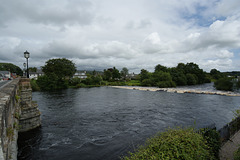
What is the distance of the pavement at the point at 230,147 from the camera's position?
27.3 feet

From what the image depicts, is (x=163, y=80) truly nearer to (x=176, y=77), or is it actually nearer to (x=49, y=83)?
(x=176, y=77)

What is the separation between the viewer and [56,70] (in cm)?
7175

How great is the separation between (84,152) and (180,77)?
293 feet

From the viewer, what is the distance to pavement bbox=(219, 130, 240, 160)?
27.3 feet

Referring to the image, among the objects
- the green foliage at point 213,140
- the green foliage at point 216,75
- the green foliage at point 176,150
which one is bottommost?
the green foliage at point 213,140

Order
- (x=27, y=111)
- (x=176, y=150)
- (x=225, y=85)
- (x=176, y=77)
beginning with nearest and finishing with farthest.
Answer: (x=176, y=150)
(x=27, y=111)
(x=225, y=85)
(x=176, y=77)

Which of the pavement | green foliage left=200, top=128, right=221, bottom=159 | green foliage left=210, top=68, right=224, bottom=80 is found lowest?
the pavement

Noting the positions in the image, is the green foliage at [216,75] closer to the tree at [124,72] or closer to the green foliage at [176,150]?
the tree at [124,72]

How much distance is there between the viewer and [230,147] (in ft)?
31.0

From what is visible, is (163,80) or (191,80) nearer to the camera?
→ (163,80)

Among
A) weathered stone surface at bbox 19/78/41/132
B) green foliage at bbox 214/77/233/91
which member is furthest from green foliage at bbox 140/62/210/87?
weathered stone surface at bbox 19/78/41/132

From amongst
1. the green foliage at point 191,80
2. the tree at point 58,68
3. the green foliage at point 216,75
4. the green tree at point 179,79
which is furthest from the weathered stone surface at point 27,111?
the green foliage at point 216,75

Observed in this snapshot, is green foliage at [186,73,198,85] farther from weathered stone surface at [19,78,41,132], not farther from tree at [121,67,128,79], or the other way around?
weathered stone surface at [19,78,41,132]

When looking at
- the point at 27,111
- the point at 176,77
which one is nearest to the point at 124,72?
the point at 176,77
